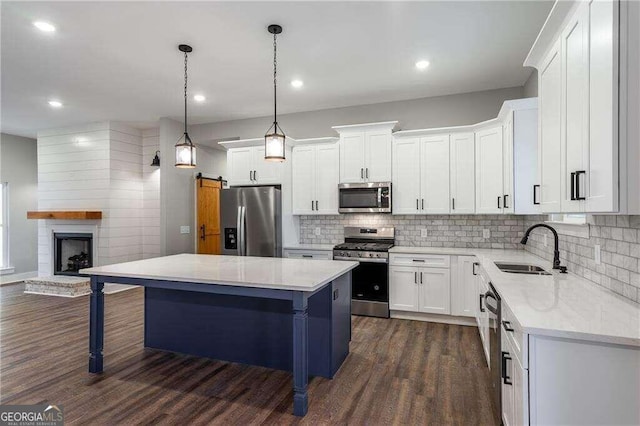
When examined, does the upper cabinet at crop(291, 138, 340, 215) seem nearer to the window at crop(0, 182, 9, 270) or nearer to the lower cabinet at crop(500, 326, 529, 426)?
the lower cabinet at crop(500, 326, 529, 426)

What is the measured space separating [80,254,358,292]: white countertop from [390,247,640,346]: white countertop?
1154 mm

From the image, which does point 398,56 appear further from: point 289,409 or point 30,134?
point 30,134

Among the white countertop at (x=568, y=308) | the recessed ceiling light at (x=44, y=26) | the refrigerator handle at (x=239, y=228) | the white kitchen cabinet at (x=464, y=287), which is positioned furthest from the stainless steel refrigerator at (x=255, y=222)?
the white countertop at (x=568, y=308)

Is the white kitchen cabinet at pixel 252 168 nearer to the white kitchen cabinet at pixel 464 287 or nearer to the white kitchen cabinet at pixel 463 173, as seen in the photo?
the white kitchen cabinet at pixel 463 173

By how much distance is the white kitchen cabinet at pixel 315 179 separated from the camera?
4.84 meters

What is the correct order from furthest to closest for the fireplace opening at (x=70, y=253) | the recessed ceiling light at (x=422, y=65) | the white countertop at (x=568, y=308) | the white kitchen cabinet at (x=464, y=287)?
the fireplace opening at (x=70, y=253) < the white kitchen cabinet at (x=464, y=287) < the recessed ceiling light at (x=422, y=65) < the white countertop at (x=568, y=308)

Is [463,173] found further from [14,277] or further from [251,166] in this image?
[14,277]

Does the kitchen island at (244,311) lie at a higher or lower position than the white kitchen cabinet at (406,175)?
lower

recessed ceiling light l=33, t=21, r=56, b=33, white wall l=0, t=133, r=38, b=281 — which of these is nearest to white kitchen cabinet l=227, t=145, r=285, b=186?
recessed ceiling light l=33, t=21, r=56, b=33

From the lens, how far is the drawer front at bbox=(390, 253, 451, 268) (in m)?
4.07

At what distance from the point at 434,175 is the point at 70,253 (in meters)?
6.80

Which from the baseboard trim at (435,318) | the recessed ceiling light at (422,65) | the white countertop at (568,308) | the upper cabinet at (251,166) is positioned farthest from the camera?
the upper cabinet at (251,166)

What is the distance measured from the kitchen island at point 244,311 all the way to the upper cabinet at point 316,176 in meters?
1.81

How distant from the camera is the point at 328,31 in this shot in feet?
9.77
